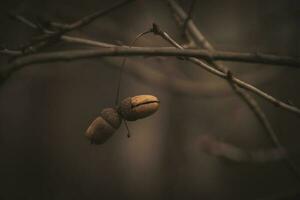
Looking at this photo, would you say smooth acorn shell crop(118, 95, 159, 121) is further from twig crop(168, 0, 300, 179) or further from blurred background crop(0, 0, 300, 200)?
blurred background crop(0, 0, 300, 200)

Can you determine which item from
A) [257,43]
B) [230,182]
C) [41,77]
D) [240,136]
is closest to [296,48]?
[257,43]

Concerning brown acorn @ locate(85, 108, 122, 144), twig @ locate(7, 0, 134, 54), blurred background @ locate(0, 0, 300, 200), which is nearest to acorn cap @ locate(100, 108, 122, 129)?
brown acorn @ locate(85, 108, 122, 144)

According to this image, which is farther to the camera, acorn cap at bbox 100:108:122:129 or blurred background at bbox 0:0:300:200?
blurred background at bbox 0:0:300:200

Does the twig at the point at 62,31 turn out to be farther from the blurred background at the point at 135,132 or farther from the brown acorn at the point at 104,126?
the blurred background at the point at 135,132

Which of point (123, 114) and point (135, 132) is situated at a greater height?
point (135, 132)

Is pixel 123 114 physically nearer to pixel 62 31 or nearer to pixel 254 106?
pixel 62 31

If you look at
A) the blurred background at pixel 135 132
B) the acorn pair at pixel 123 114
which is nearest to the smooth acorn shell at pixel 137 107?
the acorn pair at pixel 123 114

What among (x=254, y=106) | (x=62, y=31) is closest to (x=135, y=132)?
(x=254, y=106)
